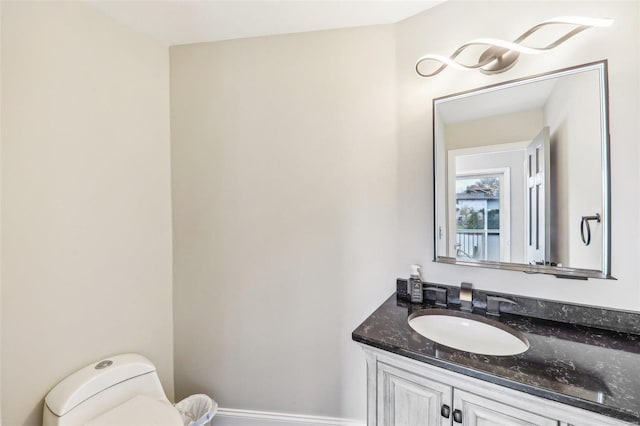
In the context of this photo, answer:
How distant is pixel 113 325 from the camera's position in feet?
4.52

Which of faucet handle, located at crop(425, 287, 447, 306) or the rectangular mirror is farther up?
the rectangular mirror

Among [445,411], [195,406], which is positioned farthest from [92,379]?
[445,411]

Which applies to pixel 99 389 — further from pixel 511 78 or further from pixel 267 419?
pixel 511 78

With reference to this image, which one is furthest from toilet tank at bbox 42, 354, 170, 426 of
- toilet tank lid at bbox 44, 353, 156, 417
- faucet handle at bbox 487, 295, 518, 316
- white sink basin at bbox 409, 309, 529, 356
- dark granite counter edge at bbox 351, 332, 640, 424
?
faucet handle at bbox 487, 295, 518, 316

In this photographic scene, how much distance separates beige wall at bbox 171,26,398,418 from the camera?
1.43m

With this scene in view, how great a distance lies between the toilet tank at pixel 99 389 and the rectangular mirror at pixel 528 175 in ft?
5.30

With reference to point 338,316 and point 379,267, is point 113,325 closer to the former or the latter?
point 338,316

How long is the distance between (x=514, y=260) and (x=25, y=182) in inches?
82.6

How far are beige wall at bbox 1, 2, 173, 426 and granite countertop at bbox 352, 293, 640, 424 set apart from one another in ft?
4.36

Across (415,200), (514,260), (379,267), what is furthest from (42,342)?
(514,260)

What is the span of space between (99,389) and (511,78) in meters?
2.31

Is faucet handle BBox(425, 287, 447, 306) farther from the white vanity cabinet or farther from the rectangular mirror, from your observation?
the white vanity cabinet

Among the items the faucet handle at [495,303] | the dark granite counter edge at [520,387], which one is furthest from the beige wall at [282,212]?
the dark granite counter edge at [520,387]

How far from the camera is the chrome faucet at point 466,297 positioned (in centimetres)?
118
